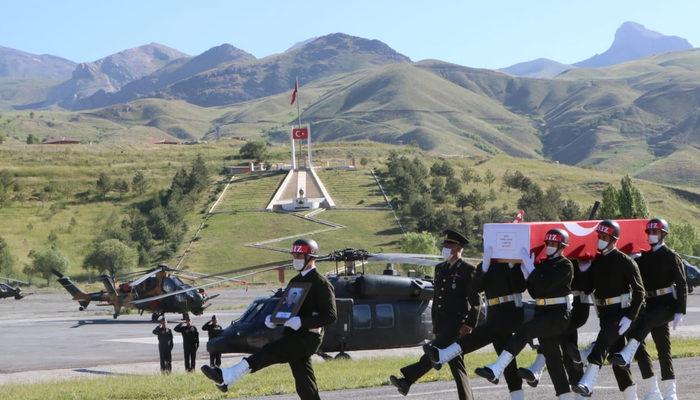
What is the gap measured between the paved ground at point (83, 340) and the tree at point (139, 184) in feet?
137

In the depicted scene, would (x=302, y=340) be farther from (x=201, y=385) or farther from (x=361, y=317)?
(x=361, y=317)

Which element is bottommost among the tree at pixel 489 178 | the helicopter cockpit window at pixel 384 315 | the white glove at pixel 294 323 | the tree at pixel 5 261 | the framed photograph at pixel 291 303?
the tree at pixel 5 261

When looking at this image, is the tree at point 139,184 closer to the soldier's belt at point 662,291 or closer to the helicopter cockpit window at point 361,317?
the helicopter cockpit window at point 361,317

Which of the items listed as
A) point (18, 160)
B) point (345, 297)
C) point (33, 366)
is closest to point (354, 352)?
point (345, 297)

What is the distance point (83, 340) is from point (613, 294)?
25.0m

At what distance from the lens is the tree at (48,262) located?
2734 inches

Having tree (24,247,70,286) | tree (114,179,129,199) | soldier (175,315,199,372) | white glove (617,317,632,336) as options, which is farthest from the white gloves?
tree (114,179,129,199)

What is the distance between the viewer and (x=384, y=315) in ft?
77.5

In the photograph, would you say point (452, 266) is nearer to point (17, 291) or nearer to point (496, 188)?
point (17, 291)

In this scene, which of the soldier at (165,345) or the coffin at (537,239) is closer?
the coffin at (537,239)

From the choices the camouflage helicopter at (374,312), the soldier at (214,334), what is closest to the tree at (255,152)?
the soldier at (214,334)

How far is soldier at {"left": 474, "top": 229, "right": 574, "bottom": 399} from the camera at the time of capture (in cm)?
1162

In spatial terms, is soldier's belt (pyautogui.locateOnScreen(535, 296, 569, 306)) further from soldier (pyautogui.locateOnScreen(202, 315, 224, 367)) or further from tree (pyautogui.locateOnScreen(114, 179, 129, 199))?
tree (pyautogui.locateOnScreen(114, 179, 129, 199))

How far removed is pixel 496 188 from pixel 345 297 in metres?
73.9
